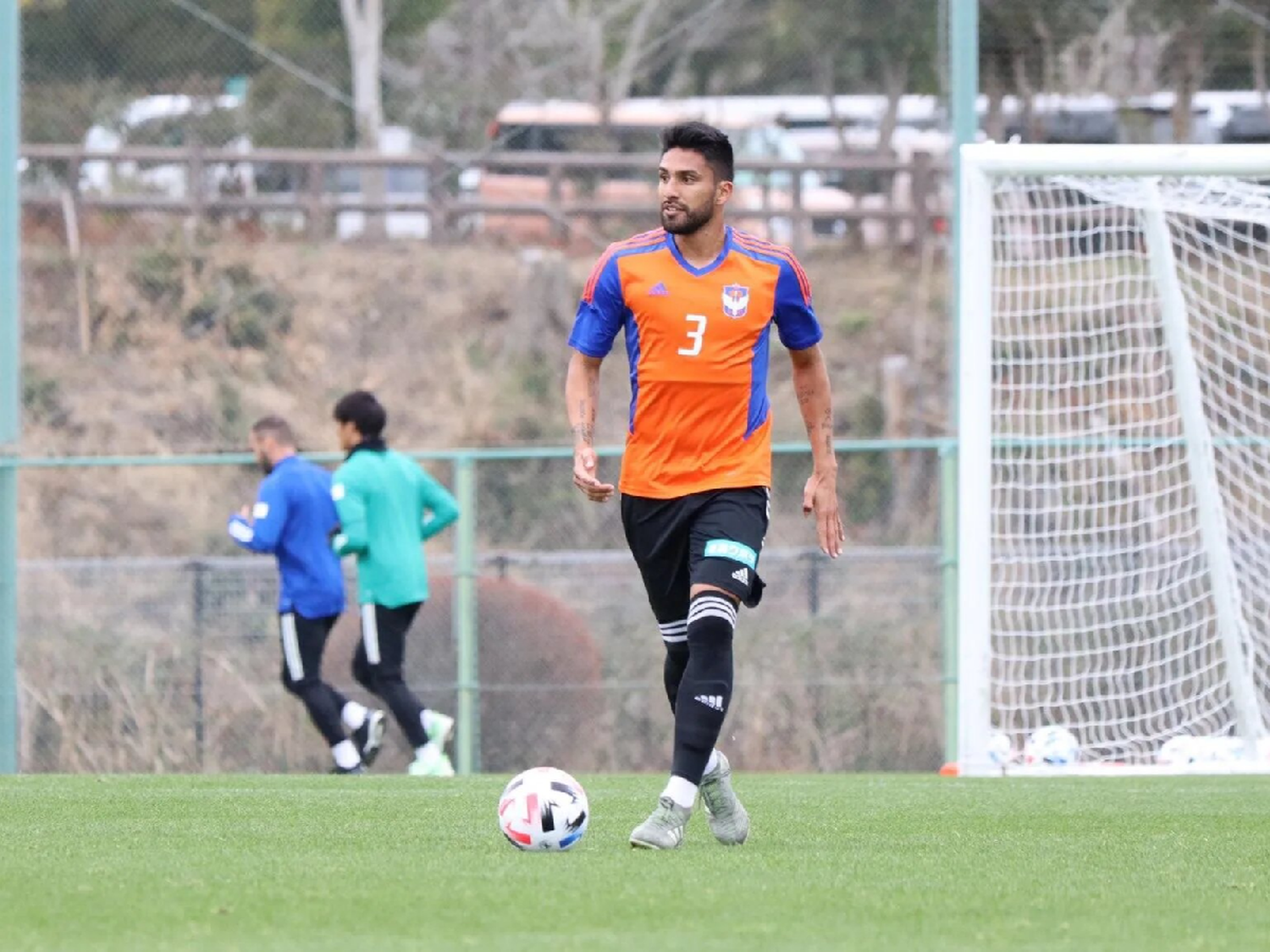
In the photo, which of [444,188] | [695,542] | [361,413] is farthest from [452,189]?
[695,542]

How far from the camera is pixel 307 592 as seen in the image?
12.2m

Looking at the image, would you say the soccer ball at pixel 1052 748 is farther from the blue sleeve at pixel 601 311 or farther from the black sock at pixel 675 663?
the blue sleeve at pixel 601 311

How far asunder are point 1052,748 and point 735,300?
5956 mm

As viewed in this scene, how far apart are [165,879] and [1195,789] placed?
546 cm

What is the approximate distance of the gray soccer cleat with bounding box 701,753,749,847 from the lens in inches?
262

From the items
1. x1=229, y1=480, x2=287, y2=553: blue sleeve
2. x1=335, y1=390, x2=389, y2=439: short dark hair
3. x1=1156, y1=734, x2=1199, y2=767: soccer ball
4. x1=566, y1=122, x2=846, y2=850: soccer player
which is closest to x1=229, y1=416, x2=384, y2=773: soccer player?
x1=229, y1=480, x2=287, y2=553: blue sleeve

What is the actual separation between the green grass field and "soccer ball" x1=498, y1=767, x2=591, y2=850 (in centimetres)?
8

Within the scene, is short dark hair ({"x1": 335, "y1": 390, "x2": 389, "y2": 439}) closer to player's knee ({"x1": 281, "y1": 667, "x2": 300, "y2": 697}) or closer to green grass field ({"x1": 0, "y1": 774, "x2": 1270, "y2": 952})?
player's knee ({"x1": 281, "y1": 667, "x2": 300, "y2": 697})

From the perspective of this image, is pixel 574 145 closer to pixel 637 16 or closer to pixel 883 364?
pixel 637 16

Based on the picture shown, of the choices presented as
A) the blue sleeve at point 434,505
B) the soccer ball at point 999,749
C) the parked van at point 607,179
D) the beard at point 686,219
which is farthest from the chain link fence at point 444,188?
the beard at point 686,219

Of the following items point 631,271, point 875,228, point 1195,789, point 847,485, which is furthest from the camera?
point 875,228

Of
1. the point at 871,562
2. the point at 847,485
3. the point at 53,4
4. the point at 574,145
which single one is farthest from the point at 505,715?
the point at 53,4

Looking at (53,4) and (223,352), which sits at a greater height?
(53,4)

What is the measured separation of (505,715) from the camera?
47.2 feet
